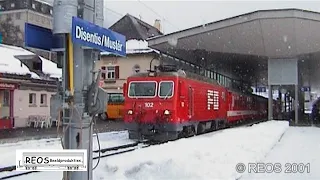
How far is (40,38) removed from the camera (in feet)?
18.3

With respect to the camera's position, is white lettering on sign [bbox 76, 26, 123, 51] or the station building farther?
the station building

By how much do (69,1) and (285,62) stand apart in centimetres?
3054

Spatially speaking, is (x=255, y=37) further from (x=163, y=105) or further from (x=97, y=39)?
(x=97, y=39)

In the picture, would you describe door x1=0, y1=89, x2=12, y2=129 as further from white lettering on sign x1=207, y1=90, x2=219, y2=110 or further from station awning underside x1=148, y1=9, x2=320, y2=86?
white lettering on sign x1=207, y1=90, x2=219, y2=110

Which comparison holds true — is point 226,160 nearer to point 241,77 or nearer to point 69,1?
point 69,1

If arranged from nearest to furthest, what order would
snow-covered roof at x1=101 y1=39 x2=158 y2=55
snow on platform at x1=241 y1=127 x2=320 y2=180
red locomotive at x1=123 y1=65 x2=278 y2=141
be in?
snow on platform at x1=241 y1=127 x2=320 y2=180
red locomotive at x1=123 y1=65 x2=278 y2=141
snow-covered roof at x1=101 y1=39 x2=158 y2=55

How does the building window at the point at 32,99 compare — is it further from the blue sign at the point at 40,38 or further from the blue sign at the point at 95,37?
the blue sign at the point at 40,38

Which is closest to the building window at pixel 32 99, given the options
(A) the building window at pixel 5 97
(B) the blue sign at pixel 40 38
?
(A) the building window at pixel 5 97

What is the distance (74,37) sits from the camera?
5.03 metres

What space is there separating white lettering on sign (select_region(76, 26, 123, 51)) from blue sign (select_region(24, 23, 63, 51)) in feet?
1.69

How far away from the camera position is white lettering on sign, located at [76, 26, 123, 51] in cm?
513

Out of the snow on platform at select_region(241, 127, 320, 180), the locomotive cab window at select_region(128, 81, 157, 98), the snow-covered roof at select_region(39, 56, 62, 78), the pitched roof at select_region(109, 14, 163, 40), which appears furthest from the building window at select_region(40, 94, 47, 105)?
the pitched roof at select_region(109, 14, 163, 40)

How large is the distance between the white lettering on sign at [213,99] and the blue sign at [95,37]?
53.5ft

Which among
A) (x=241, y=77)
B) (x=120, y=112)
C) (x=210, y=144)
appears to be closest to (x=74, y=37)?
(x=210, y=144)
